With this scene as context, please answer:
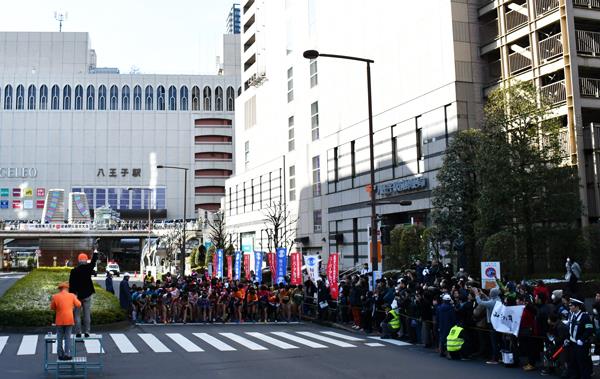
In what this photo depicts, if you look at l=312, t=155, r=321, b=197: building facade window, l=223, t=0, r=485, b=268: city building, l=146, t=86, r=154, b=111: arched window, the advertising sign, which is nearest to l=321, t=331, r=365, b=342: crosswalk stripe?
the advertising sign

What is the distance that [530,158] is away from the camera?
2494 centimetres

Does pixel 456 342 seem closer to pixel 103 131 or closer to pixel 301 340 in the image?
pixel 301 340

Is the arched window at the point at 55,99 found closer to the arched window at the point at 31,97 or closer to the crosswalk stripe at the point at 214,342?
the arched window at the point at 31,97

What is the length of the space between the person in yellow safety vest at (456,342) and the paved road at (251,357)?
27 centimetres

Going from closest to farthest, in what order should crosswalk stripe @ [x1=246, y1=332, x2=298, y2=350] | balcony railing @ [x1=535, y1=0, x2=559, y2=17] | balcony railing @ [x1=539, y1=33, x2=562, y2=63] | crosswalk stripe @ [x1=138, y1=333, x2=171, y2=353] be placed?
crosswalk stripe @ [x1=138, y1=333, x2=171, y2=353] → crosswalk stripe @ [x1=246, y1=332, x2=298, y2=350] → balcony railing @ [x1=539, y1=33, x2=562, y2=63] → balcony railing @ [x1=535, y1=0, x2=559, y2=17]

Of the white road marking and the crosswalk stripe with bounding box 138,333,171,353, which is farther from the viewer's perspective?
the white road marking

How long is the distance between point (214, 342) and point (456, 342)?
6.48m

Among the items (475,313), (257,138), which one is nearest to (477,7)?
(475,313)

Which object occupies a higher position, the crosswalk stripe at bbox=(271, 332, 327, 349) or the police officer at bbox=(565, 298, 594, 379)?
the police officer at bbox=(565, 298, 594, 379)

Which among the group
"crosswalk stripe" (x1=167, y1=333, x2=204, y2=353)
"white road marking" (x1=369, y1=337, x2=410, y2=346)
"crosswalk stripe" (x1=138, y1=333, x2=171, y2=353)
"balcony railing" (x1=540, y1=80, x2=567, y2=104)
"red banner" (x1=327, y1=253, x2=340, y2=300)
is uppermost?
"balcony railing" (x1=540, y1=80, x2=567, y2=104)

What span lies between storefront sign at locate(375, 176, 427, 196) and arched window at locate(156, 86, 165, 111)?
72.5m

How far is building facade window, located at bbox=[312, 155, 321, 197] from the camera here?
4844cm

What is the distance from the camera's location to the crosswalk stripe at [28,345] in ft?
48.1

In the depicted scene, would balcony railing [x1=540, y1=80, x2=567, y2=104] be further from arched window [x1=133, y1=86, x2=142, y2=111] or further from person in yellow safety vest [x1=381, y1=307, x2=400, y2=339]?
arched window [x1=133, y1=86, x2=142, y2=111]
